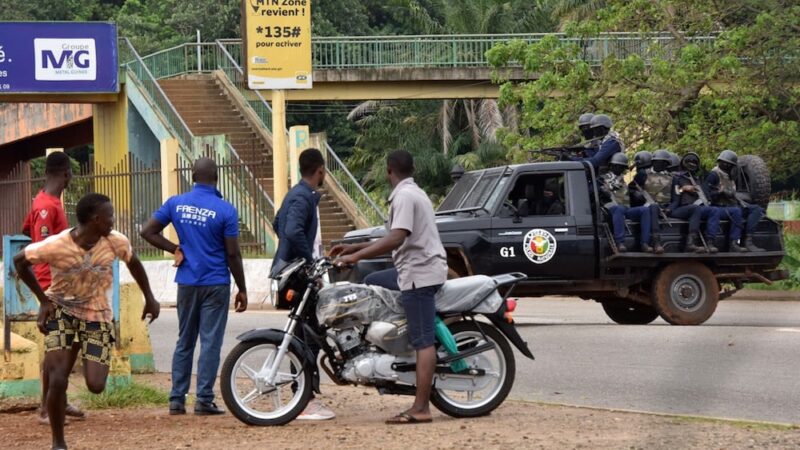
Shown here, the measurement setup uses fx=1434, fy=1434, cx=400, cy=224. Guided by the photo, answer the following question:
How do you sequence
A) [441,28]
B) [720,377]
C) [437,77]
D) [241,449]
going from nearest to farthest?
[241,449] → [720,377] → [437,77] → [441,28]

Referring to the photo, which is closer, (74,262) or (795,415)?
(74,262)

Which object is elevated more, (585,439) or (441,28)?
(441,28)

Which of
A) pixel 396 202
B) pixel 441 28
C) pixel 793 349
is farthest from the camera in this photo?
pixel 441 28

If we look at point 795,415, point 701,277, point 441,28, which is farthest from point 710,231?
point 441,28

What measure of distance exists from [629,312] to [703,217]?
6.70ft

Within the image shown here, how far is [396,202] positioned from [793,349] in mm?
6005

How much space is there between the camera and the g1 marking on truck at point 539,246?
1606cm

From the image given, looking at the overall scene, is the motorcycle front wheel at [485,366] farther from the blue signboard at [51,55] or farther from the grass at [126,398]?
the blue signboard at [51,55]

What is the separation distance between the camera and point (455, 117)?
171ft

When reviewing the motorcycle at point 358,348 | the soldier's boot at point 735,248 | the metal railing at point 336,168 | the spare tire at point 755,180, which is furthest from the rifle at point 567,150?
the metal railing at point 336,168

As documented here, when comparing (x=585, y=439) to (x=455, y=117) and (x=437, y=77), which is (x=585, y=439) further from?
(x=455, y=117)

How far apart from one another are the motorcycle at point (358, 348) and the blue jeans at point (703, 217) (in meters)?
7.59

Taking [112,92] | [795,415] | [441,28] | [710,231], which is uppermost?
[441,28]

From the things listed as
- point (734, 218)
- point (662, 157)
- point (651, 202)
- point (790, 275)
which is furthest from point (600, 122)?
point (790, 275)
